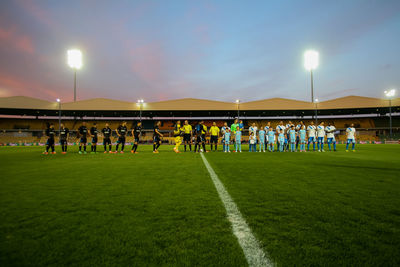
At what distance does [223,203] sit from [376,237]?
1626 millimetres

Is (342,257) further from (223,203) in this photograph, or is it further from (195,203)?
(195,203)

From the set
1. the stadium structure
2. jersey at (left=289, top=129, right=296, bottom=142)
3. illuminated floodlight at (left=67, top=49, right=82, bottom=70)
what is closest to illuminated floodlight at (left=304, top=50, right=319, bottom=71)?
the stadium structure

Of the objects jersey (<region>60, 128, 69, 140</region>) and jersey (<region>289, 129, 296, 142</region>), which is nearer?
jersey (<region>60, 128, 69, 140</region>)

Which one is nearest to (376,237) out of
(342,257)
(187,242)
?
(342,257)

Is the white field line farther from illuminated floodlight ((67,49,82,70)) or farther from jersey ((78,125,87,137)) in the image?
illuminated floodlight ((67,49,82,70))

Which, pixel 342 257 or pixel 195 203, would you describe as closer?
pixel 342 257

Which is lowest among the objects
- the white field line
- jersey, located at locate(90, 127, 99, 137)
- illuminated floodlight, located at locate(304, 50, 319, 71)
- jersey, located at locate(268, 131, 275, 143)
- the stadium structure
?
the white field line

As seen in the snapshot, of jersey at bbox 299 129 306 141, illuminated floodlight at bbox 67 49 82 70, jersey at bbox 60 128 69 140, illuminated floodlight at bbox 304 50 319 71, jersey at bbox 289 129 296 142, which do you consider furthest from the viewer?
illuminated floodlight at bbox 67 49 82 70

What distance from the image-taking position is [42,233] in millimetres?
Answer: 1984

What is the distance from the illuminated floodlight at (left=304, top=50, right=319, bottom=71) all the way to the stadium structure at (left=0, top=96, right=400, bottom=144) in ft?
30.8

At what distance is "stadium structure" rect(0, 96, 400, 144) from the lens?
36391 mm

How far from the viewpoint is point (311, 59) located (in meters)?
23.9

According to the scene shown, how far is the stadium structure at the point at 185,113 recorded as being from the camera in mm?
36391

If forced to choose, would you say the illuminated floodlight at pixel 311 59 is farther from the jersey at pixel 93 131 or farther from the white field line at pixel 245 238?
the white field line at pixel 245 238
